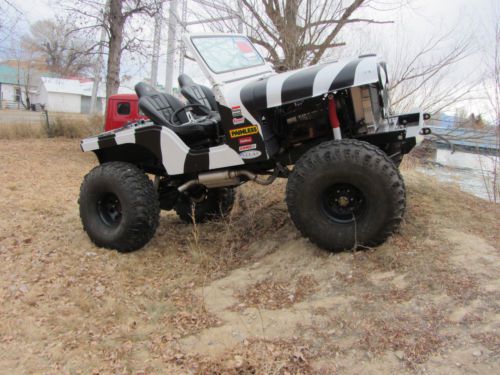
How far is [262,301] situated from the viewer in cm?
336

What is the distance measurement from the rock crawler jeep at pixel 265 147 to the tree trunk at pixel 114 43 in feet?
33.8

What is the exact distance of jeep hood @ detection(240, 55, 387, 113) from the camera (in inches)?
132

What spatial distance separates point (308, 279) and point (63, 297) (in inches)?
77.1

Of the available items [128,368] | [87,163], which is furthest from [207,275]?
[87,163]

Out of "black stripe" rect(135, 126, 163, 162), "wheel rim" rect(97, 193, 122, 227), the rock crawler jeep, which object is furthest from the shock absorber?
"wheel rim" rect(97, 193, 122, 227)

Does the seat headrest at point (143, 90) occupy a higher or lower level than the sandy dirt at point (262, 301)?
higher

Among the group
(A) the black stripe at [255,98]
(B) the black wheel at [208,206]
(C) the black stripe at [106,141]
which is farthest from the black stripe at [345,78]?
(B) the black wheel at [208,206]

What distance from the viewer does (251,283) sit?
368cm

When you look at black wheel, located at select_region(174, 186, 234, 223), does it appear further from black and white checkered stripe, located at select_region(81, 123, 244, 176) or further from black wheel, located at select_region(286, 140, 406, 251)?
black wheel, located at select_region(286, 140, 406, 251)

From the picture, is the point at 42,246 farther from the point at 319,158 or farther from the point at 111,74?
the point at 111,74

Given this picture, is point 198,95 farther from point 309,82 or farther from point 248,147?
point 309,82

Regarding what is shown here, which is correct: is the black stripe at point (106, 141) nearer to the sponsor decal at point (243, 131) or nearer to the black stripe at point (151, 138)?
the black stripe at point (151, 138)

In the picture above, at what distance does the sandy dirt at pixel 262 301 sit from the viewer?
2.58m

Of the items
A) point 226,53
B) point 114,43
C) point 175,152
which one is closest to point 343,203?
point 175,152
